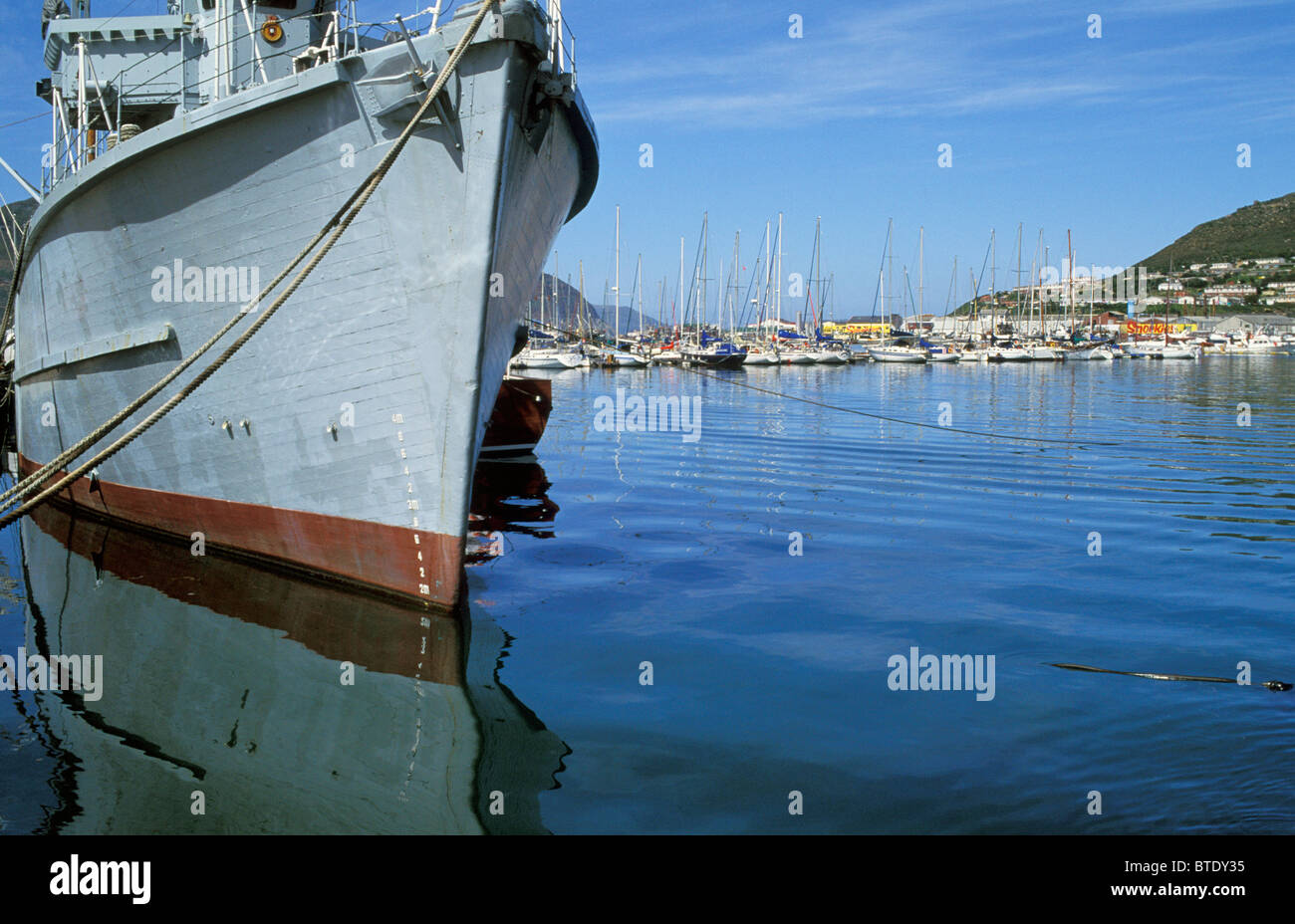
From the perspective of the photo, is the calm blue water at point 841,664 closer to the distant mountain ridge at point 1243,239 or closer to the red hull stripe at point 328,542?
the red hull stripe at point 328,542

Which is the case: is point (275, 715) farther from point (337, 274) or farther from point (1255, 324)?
point (1255, 324)

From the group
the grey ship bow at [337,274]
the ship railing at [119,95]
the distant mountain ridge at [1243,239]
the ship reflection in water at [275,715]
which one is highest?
the distant mountain ridge at [1243,239]

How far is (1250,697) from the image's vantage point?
5.52 metres

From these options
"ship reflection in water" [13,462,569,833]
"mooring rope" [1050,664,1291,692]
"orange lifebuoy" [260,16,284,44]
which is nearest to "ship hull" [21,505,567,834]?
"ship reflection in water" [13,462,569,833]

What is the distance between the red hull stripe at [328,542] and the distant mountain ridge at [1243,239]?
652 feet

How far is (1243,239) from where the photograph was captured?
186 meters

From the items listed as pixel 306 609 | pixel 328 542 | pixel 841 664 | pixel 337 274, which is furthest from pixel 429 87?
pixel 841 664

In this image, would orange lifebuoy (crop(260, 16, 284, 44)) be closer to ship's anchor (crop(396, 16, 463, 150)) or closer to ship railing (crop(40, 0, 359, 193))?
ship railing (crop(40, 0, 359, 193))

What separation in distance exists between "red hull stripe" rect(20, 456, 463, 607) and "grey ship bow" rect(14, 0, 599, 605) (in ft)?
0.07

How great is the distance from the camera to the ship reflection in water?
4523 mm

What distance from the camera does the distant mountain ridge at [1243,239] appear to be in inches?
7032

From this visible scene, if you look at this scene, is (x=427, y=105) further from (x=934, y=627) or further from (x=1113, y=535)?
(x=1113, y=535)

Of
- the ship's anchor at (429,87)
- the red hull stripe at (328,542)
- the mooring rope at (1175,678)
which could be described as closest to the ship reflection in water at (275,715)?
the red hull stripe at (328,542)
